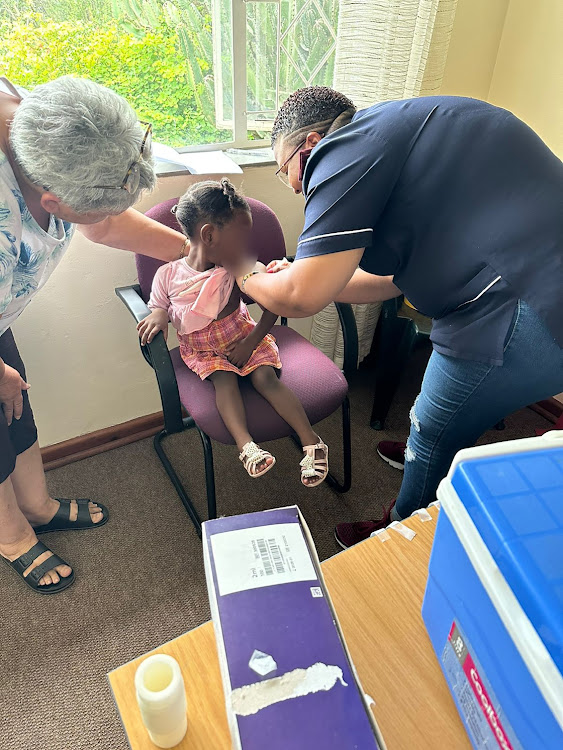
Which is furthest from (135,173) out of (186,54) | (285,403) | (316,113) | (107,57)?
(186,54)

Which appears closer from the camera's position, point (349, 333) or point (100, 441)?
point (349, 333)

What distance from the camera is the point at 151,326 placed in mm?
1465

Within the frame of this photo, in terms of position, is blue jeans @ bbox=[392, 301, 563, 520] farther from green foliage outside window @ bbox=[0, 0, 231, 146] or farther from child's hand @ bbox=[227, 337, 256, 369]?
green foliage outside window @ bbox=[0, 0, 231, 146]

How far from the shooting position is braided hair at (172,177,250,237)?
1479 millimetres

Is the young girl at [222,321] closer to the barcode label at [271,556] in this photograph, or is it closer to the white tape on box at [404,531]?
the white tape on box at [404,531]

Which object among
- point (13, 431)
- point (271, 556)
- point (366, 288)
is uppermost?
point (271, 556)

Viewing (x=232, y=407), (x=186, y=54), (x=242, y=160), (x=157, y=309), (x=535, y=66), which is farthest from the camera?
(x=535, y=66)

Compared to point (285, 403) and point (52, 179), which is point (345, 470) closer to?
point (285, 403)

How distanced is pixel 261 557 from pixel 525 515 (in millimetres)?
332

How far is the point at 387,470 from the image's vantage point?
2043mm

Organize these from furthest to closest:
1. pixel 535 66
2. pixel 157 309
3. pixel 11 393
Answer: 1. pixel 535 66
2. pixel 157 309
3. pixel 11 393

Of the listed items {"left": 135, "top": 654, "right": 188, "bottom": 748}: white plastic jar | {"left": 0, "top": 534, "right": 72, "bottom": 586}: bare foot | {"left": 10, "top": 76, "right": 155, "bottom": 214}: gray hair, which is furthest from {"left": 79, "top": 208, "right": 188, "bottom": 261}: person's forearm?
{"left": 135, "top": 654, "right": 188, "bottom": 748}: white plastic jar

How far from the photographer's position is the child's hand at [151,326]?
4.77 feet

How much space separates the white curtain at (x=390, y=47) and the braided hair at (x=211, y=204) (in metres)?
0.64
